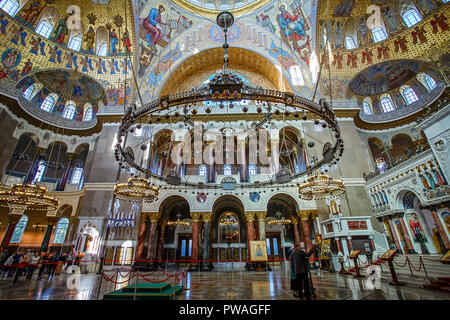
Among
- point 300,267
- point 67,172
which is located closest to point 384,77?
point 300,267

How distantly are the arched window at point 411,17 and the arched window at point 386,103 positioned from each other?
5.25 m

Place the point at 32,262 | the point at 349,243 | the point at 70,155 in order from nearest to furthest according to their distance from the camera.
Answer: the point at 32,262 → the point at 349,243 → the point at 70,155

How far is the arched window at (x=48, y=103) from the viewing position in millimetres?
17234

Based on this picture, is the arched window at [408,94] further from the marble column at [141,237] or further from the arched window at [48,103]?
the arched window at [48,103]

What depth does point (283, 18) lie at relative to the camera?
17.3 meters

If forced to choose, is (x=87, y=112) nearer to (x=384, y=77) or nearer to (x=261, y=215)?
(x=261, y=215)

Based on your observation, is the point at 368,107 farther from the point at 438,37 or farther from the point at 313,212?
the point at 313,212

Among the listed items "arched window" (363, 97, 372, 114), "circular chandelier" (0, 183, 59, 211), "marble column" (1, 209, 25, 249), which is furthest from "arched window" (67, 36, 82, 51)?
"arched window" (363, 97, 372, 114)

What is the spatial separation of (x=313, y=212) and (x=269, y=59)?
1366 centimetres

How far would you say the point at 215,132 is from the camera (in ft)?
51.5

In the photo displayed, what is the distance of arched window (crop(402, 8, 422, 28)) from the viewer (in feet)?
47.7

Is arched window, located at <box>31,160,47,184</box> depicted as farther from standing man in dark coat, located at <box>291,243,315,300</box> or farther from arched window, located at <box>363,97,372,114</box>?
arched window, located at <box>363,97,372,114</box>

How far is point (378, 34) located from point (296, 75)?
6.74 meters

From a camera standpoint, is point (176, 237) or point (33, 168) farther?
point (33, 168)
